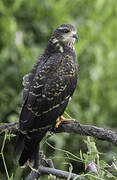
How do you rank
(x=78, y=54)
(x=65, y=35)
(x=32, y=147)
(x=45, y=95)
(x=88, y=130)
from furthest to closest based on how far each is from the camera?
1. (x=78, y=54)
2. (x=65, y=35)
3. (x=45, y=95)
4. (x=32, y=147)
5. (x=88, y=130)

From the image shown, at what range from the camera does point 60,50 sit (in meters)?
4.14

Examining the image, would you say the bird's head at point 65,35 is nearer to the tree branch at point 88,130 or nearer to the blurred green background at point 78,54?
the tree branch at point 88,130

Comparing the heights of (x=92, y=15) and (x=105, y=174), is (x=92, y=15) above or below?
above

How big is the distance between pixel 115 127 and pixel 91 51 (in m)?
1.07

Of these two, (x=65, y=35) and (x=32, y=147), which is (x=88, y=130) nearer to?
(x=32, y=147)

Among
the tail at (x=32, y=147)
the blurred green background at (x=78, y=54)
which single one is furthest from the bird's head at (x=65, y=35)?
the blurred green background at (x=78, y=54)

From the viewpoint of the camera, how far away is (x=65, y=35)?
4316 millimetres

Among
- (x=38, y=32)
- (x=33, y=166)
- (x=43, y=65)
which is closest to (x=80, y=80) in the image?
(x=38, y=32)

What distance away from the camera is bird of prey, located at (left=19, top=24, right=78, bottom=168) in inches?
126

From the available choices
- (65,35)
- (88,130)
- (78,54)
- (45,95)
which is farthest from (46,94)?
(78,54)

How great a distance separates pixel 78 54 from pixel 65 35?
198cm

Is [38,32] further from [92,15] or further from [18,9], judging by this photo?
[92,15]

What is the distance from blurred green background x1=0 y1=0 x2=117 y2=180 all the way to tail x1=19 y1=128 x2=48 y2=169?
2.19 metres

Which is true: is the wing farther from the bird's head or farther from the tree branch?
the bird's head
